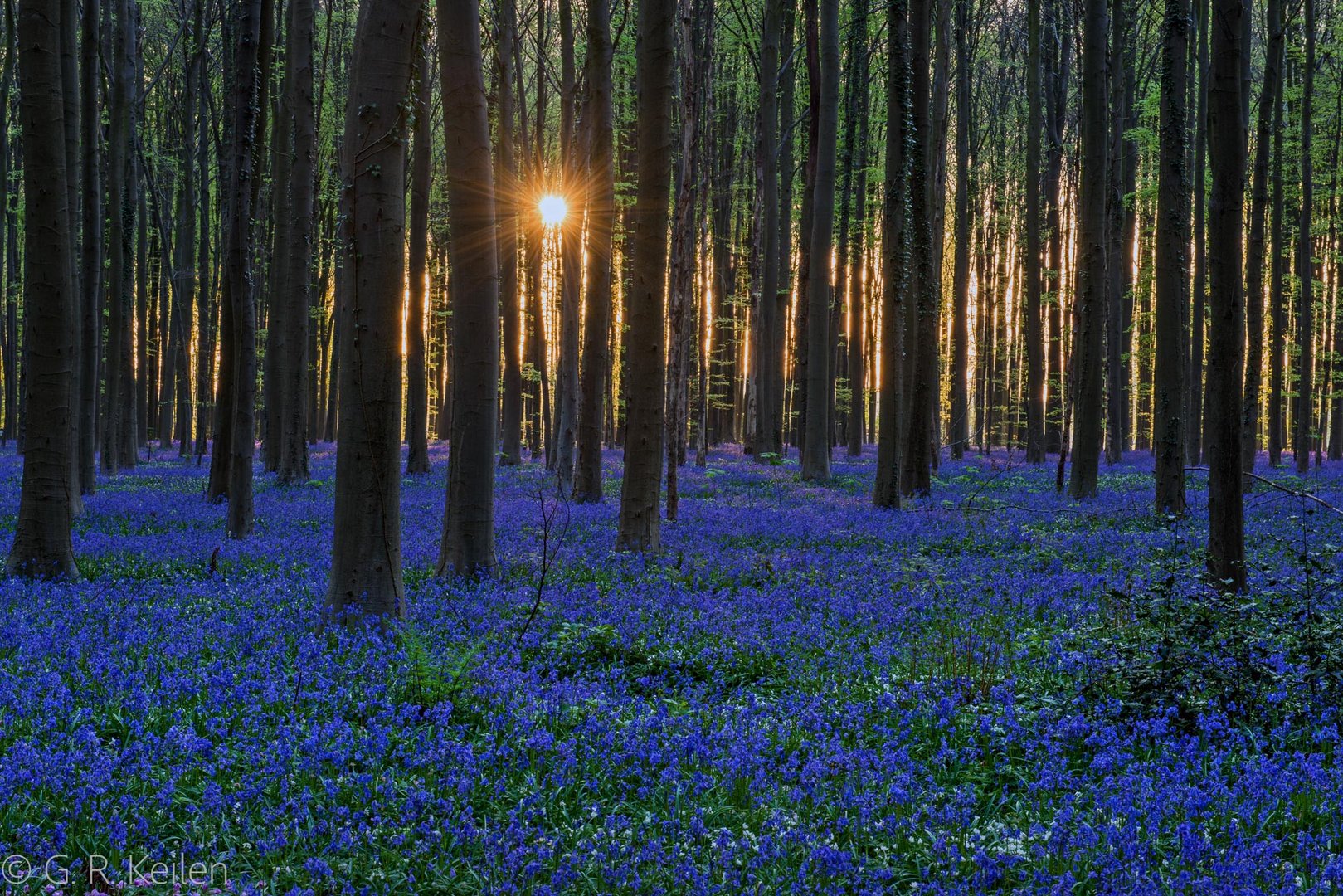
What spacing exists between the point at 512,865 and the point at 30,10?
33.4 feet

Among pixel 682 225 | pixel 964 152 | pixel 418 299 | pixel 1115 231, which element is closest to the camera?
pixel 682 225

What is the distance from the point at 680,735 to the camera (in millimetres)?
4684

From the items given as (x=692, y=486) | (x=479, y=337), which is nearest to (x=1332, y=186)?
(x=692, y=486)

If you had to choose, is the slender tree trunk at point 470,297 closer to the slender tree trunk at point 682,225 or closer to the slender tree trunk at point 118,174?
the slender tree trunk at point 682,225

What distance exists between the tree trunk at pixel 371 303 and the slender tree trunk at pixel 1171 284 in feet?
37.1

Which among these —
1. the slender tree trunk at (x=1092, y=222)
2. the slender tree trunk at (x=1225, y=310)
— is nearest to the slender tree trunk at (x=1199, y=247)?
the slender tree trunk at (x=1092, y=222)

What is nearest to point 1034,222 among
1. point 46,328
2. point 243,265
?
point 243,265

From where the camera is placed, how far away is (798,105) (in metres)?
34.4

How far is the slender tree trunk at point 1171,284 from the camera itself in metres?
12.7

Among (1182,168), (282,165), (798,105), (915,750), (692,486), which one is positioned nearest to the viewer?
(915,750)

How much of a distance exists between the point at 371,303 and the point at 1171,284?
42.1ft

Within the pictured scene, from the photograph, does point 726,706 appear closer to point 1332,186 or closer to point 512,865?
point 512,865

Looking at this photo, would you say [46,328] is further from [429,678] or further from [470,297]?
[429,678]

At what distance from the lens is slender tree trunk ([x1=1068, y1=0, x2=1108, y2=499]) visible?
1730 centimetres
